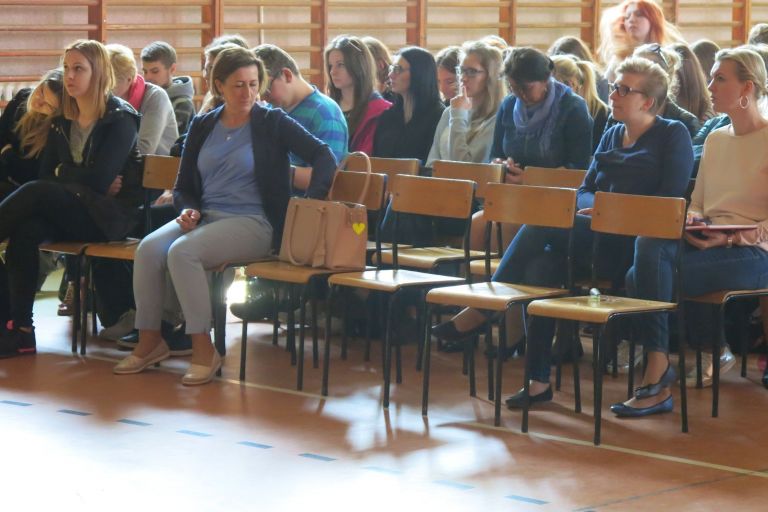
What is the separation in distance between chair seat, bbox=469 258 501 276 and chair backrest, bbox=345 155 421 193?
1.72ft

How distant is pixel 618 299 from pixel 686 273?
0.29 m

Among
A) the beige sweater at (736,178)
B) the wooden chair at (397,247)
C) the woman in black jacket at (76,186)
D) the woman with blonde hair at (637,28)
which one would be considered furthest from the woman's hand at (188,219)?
the woman with blonde hair at (637,28)

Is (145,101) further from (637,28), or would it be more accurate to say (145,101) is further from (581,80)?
(637,28)

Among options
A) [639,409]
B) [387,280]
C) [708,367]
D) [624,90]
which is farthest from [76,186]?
[708,367]

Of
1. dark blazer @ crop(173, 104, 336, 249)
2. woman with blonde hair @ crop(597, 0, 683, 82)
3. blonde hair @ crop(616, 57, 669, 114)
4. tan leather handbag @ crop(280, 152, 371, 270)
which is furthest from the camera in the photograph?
woman with blonde hair @ crop(597, 0, 683, 82)

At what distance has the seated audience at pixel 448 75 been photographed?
656cm

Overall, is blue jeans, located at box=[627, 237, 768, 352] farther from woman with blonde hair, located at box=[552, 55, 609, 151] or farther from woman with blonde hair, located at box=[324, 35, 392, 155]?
woman with blonde hair, located at box=[324, 35, 392, 155]

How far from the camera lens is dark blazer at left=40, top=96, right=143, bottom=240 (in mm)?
5535

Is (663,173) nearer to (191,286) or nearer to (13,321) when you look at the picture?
(191,286)

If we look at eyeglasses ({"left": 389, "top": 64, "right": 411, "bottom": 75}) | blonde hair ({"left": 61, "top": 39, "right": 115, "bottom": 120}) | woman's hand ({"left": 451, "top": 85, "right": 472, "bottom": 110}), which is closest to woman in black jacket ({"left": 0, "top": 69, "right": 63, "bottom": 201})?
blonde hair ({"left": 61, "top": 39, "right": 115, "bottom": 120})

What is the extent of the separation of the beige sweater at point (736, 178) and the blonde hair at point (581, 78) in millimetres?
1280

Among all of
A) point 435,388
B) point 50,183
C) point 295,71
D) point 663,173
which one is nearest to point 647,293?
point 663,173

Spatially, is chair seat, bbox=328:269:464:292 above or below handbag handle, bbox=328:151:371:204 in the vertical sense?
below

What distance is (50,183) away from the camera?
5.46 metres
